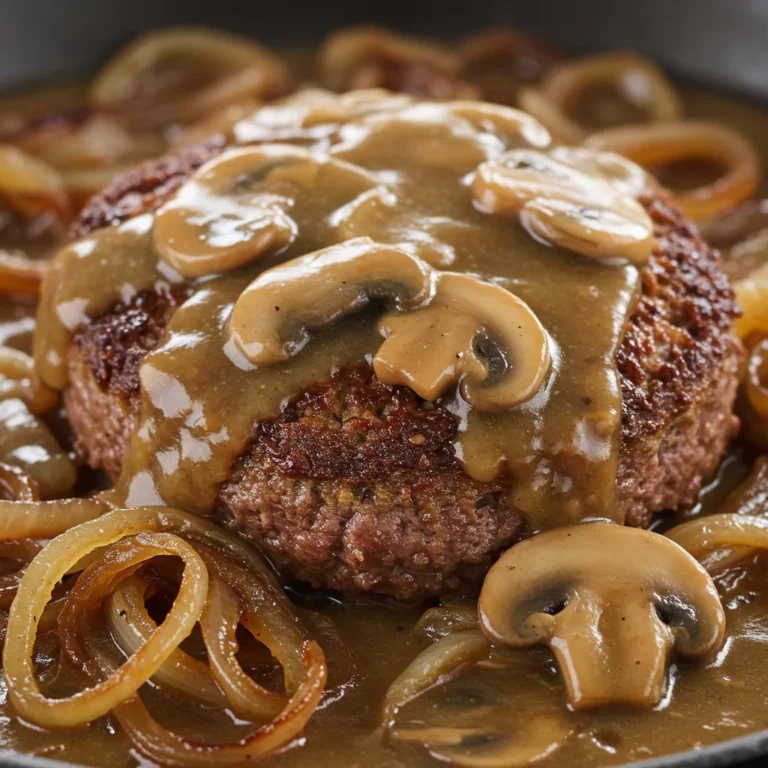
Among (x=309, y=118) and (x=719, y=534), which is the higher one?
(x=309, y=118)

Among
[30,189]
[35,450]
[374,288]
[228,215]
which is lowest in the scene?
[30,189]

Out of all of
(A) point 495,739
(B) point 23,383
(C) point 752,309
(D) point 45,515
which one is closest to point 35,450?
(B) point 23,383

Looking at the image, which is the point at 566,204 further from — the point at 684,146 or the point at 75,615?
the point at 684,146

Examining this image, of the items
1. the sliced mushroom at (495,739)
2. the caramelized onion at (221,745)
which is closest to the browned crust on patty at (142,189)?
the caramelized onion at (221,745)

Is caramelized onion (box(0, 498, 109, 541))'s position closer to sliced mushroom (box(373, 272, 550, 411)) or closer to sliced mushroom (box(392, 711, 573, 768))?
sliced mushroom (box(373, 272, 550, 411))

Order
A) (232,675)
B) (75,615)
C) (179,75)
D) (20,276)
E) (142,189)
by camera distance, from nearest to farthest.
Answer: (232,675) < (75,615) < (142,189) < (20,276) < (179,75)

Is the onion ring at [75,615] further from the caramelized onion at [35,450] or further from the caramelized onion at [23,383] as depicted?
the caramelized onion at [23,383]
